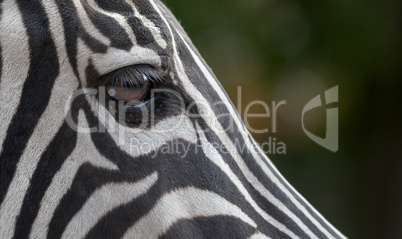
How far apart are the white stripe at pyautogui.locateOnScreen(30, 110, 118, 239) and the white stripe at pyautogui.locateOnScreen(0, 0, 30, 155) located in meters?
0.27

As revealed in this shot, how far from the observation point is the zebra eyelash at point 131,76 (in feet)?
7.07

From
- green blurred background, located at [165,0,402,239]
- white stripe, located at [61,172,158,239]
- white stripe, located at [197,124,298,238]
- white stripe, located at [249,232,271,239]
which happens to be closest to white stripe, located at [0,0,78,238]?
white stripe, located at [61,172,158,239]

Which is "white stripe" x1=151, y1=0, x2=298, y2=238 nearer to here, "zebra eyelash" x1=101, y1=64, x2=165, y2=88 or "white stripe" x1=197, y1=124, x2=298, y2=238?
"white stripe" x1=197, y1=124, x2=298, y2=238

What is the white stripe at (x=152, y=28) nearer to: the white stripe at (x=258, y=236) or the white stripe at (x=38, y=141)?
the white stripe at (x=38, y=141)

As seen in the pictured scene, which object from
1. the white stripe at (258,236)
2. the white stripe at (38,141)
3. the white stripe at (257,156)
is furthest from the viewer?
the white stripe at (257,156)

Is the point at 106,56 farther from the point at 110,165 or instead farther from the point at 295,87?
the point at 295,87

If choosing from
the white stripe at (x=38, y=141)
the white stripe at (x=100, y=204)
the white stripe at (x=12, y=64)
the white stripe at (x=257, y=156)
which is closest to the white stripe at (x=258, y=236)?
the white stripe at (x=257, y=156)

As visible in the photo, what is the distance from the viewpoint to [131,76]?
7.10 ft

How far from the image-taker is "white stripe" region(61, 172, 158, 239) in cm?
212

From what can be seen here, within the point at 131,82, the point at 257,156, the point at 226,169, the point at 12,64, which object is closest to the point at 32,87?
the point at 12,64

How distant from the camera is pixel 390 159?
34.1ft

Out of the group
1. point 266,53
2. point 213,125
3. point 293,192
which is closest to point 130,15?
point 213,125

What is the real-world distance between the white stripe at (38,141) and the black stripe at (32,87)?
19 millimetres

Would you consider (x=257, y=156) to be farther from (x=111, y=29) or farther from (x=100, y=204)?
Result: (x=111, y=29)
